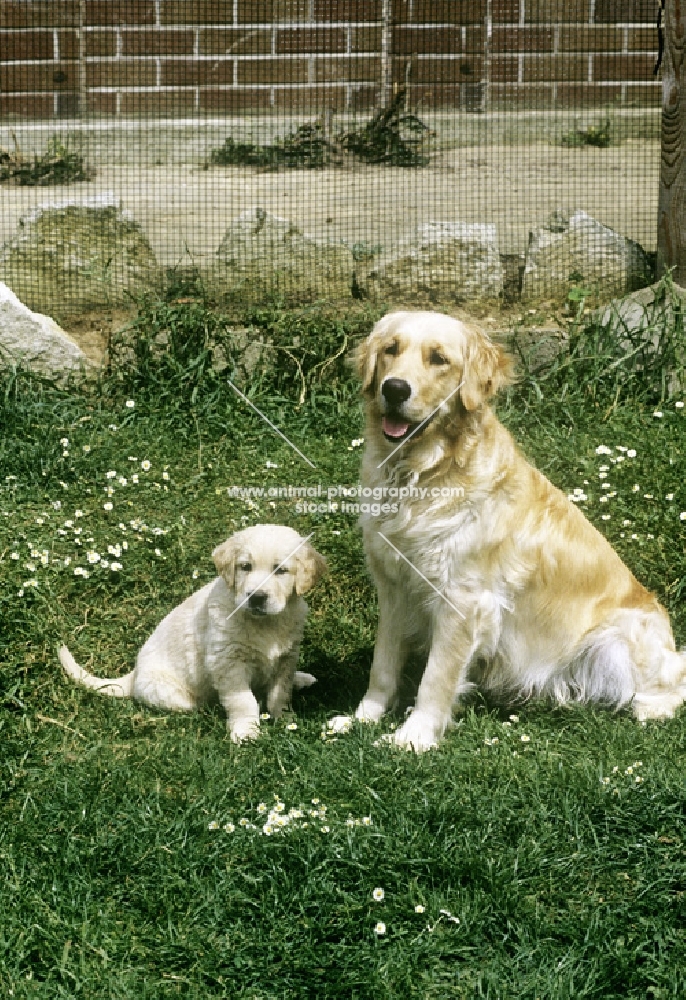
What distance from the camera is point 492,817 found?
146 inches

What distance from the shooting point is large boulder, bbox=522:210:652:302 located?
7230mm

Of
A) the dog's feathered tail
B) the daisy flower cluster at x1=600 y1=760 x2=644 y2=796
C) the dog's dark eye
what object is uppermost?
the dog's dark eye

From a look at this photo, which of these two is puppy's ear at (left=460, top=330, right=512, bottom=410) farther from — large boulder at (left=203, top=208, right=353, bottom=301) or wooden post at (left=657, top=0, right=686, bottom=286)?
large boulder at (left=203, top=208, right=353, bottom=301)

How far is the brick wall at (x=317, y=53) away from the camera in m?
9.06

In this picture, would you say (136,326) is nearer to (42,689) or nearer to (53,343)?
(53,343)

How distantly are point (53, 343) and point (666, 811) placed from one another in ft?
13.8

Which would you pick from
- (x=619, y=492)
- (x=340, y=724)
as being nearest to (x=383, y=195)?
(x=619, y=492)

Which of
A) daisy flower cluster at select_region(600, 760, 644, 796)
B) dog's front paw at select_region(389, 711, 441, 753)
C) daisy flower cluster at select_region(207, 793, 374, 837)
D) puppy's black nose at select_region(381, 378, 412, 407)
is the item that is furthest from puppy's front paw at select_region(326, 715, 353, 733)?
puppy's black nose at select_region(381, 378, 412, 407)

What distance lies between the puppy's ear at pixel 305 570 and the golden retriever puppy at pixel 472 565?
0.23m

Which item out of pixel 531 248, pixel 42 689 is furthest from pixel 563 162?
pixel 42 689

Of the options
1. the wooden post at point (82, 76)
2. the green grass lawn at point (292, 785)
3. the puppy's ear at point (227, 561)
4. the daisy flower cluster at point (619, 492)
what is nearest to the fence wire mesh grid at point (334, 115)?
the wooden post at point (82, 76)

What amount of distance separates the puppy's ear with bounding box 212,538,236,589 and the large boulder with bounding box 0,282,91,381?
2.48 m

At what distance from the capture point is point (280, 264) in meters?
7.32

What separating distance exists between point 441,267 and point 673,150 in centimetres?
144
